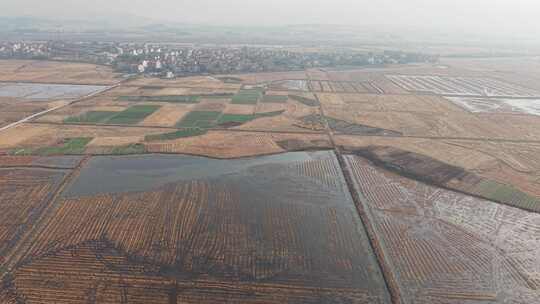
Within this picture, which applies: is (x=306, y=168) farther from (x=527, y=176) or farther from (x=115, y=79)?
(x=115, y=79)

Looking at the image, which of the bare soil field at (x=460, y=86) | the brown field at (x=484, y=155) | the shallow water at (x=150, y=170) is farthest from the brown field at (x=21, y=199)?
the bare soil field at (x=460, y=86)

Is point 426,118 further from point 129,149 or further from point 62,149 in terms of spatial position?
point 62,149

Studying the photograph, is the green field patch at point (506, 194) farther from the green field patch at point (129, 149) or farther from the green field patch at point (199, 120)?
the green field patch at point (129, 149)

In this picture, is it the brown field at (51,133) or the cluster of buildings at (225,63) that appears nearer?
the brown field at (51,133)

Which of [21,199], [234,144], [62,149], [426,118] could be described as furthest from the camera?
[426,118]

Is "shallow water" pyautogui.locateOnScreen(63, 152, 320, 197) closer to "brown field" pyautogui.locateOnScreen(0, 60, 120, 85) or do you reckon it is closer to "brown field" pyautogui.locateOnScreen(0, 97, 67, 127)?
"brown field" pyautogui.locateOnScreen(0, 97, 67, 127)

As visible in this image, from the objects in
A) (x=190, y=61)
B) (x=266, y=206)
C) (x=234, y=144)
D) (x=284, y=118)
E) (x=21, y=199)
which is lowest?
(x=21, y=199)

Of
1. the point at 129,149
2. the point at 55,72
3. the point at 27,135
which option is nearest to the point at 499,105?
the point at 129,149

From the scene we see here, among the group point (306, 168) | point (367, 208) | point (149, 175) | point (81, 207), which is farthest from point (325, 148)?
point (81, 207)
